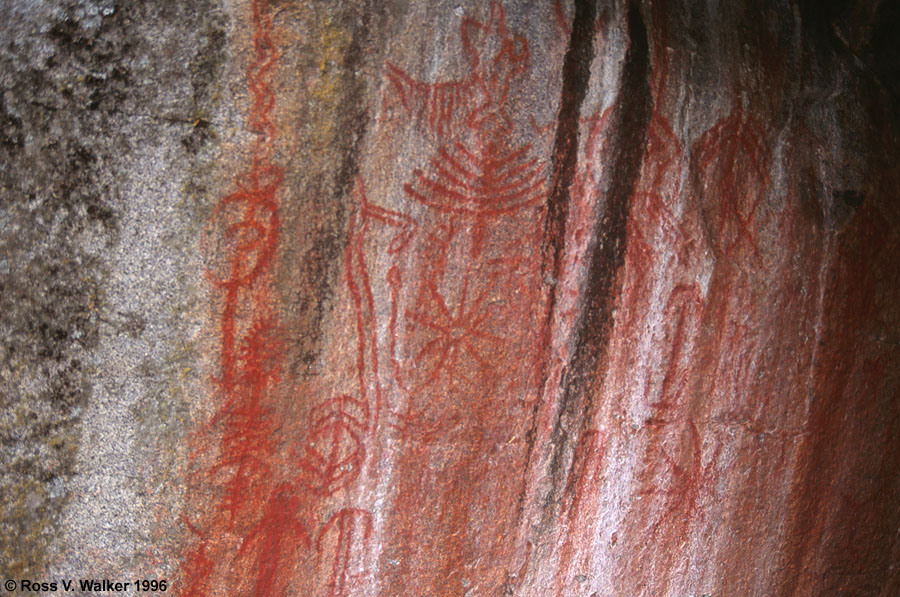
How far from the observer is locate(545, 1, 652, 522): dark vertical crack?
6.90 feet

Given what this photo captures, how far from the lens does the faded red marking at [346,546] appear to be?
6.79ft

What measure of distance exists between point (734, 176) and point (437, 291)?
40.8 inches

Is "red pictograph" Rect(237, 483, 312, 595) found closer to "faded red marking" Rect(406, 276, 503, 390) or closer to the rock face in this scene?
the rock face

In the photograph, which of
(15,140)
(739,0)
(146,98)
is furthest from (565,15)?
(15,140)

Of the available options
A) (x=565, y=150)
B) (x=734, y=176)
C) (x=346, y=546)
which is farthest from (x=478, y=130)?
(x=346, y=546)

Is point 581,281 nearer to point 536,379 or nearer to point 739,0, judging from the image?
point 536,379

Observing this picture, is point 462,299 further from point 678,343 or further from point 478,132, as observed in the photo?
point 678,343

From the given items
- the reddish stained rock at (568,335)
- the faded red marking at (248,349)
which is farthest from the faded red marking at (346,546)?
the faded red marking at (248,349)

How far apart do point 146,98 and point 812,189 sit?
2089mm

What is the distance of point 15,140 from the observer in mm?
1919

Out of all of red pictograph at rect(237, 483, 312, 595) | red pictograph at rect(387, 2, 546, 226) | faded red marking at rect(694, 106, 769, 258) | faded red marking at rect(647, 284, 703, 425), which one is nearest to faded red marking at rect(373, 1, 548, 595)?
red pictograph at rect(387, 2, 546, 226)

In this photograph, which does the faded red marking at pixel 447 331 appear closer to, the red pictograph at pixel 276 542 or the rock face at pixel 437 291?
the rock face at pixel 437 291

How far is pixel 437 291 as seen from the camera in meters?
2.04

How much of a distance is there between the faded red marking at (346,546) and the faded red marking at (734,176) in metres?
1.41
